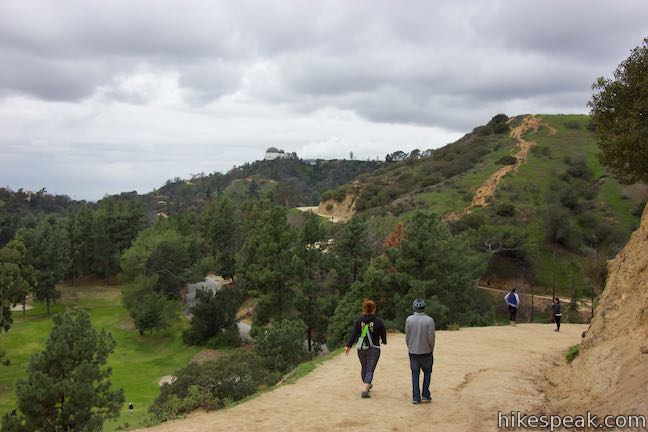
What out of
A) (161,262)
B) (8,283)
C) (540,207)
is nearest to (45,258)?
(161,262)

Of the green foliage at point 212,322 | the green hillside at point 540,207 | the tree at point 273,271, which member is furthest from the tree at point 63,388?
the green hillside at point 540,207

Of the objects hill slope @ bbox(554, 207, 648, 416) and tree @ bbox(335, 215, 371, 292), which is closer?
hill slope @ bbox(554, 207, 648, 416)

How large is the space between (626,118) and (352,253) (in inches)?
1021

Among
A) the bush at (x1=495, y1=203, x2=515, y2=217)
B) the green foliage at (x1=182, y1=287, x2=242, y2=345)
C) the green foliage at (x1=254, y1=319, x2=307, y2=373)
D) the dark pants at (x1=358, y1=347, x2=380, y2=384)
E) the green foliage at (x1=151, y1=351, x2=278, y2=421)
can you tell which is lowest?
the green foliage at (x1=182, y1=287, x2=242, y2=345)

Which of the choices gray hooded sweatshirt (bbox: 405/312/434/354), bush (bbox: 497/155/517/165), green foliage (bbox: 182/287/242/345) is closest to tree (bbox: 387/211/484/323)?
gray hooded sweatshirt (bbox: 405/312/434/354)

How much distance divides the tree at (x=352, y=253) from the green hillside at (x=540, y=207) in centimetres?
1083

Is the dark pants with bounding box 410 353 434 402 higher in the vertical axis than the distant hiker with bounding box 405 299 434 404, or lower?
lower

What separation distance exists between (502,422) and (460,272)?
22.3 m

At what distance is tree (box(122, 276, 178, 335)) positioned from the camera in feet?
149

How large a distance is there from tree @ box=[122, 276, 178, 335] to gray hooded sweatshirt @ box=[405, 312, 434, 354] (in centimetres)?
4050

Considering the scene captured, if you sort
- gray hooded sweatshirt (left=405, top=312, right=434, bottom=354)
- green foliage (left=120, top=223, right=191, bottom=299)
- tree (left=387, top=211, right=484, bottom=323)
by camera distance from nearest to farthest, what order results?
gray hooded sweatshirt (left=405, top=312, right=434, bottom=354) < tree (left=387, top=211, right=484, bottom=323) < green foliage (left=120, top=223, right=191, bottom=299)

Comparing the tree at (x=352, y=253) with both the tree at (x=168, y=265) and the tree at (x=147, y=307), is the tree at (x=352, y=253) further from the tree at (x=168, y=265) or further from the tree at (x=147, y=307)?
the tree at (x=168, y=265)

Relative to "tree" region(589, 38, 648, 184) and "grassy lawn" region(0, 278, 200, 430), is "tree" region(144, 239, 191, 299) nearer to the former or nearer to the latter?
"grassy lawn" region(0, 278, 200, 430)

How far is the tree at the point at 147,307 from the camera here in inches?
1784
